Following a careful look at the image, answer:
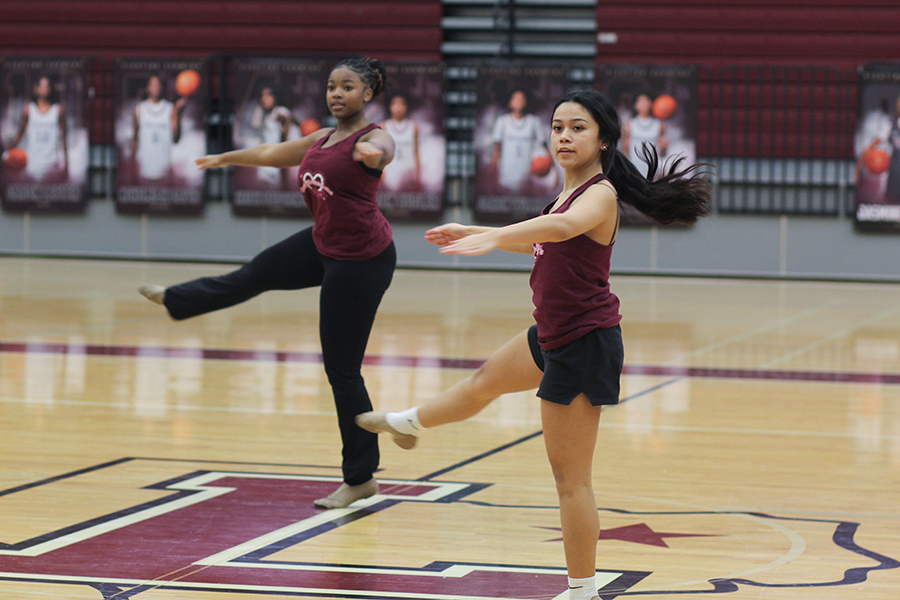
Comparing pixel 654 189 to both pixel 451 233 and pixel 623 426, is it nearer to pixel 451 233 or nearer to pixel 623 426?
pixel 451 233

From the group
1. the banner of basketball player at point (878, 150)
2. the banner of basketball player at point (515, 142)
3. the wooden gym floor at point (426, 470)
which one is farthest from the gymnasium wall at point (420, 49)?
the wooden gym floor at point (426, 470)

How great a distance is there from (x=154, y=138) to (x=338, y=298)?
11.5m

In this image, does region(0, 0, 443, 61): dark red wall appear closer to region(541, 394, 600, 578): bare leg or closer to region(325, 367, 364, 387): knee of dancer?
region(325, 367, 364, 387): knee of dancer

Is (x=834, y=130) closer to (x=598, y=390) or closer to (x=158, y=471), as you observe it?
(x=158, y=471)

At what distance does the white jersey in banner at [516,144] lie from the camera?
14641 mm

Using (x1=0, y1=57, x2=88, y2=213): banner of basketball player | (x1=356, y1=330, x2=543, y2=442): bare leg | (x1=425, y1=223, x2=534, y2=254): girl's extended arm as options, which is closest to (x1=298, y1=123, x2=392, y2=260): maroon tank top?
(x1=356, y1=330, x2=543, y2=442): bare leg

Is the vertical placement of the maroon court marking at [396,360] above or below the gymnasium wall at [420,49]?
below

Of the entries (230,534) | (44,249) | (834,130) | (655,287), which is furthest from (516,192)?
(230,534)

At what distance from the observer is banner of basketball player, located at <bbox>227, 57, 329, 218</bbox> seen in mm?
15102

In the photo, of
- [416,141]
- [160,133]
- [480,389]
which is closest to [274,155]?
[480,389]

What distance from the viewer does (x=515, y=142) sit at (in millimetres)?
14703

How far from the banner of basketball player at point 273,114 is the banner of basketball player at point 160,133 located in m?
0.52

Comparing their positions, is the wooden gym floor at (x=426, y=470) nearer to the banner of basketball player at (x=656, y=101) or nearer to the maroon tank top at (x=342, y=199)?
the maroon tank top at (x=342, y=199)

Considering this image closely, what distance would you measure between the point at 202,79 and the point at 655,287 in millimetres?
5923
